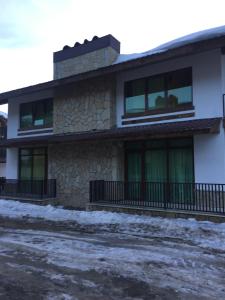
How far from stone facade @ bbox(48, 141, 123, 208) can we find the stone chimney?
13.9 ft

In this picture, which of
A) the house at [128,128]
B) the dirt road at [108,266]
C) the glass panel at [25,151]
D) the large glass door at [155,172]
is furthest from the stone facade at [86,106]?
the dirt road at [108,266]

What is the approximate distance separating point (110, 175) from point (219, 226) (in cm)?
560

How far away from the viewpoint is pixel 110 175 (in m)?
13.2

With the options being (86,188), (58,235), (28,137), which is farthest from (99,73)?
(58,235)

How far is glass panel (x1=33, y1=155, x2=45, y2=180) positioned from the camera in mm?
16500

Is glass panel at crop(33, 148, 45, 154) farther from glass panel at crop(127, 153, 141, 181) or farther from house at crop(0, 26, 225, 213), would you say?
glass panel at crop(127, 153, 141, 181)

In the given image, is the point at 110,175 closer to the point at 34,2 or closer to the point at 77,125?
the point at 77,125

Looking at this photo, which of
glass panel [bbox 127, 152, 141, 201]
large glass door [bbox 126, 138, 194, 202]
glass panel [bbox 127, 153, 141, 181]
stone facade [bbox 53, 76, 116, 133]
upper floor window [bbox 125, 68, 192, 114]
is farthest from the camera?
stone facade [bbox 53, 76, 116, 133]

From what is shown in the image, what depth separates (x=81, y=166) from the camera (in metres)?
14.2

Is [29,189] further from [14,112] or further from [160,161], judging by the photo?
[160,161]

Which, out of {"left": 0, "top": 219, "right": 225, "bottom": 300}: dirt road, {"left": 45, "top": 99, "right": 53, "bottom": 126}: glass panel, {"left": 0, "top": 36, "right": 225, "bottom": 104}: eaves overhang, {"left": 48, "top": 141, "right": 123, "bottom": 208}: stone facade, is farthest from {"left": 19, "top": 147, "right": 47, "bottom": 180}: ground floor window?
{"left": 0, "top": 219, "right": 225, "bottom": 300}: dirt road

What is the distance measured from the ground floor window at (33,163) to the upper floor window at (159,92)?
19.3 feet

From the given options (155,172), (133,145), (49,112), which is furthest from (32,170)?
(155,172)

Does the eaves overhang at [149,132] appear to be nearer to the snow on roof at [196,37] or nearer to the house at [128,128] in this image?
the house at [128,128]
